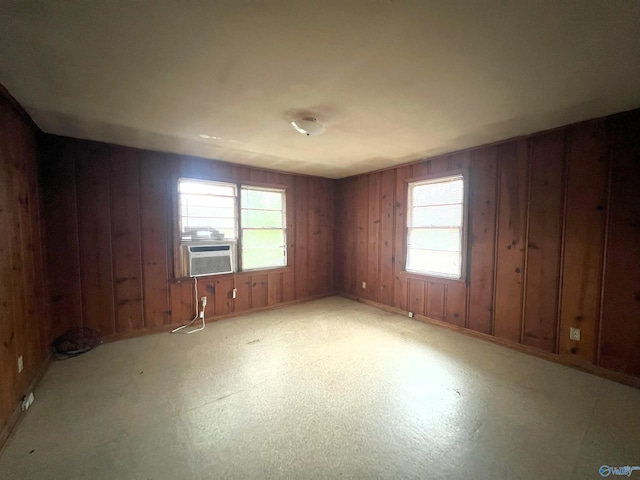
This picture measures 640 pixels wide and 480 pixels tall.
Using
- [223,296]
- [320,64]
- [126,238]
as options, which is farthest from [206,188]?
[320,64]

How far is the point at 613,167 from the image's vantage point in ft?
7.64

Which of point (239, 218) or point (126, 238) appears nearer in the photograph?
point (126, 238)

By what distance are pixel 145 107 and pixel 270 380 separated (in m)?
2.52

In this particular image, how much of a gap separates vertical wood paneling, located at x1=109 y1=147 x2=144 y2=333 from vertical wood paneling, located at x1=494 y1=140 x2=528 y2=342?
4335 mm

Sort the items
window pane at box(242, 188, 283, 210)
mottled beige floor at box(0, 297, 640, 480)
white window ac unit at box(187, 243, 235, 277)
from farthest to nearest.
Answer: window pane at box(242, 188, 283, 210), white window ac unit at box(187, 243, 235, 277), mottled beige floor at box(0, 297, 640, 480)

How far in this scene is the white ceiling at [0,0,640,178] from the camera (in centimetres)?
122

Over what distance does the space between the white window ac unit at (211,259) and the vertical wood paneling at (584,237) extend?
3957 millimetres

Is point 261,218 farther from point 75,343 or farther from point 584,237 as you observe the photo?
point 584,237

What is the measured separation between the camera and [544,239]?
8.94ft

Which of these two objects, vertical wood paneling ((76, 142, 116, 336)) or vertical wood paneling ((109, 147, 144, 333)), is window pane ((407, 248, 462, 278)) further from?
vertical wood paneling ((76, 142, 116, 336))

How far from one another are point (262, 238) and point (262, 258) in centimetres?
33

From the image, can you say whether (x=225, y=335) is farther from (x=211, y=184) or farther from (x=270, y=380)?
(x=211, y=184)

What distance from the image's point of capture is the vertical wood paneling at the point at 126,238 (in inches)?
123

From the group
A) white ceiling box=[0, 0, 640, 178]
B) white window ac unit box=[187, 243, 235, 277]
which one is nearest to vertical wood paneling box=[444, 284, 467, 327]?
white ceiling box=[0, 0, 640, 178]
